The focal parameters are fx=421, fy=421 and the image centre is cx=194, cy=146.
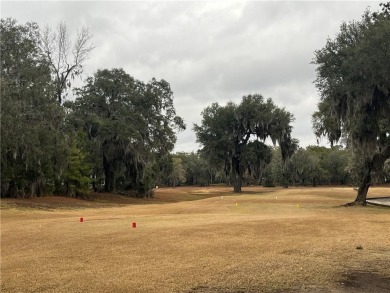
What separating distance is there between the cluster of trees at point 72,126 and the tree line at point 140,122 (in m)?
0.09

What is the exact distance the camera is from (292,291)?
265 inches

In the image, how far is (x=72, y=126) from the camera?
39.7 m

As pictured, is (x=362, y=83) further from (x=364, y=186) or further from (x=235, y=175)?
(x=235, y=175)

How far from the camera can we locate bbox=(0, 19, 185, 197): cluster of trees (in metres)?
30.9

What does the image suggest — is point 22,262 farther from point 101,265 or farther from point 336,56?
point 336,56

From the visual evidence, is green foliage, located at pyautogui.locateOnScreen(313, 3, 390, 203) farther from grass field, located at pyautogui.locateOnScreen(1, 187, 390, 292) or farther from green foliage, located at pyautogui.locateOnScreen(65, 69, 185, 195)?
green foliage, located at pyautogui.locateOnScreen(65, 69, 185, 195)

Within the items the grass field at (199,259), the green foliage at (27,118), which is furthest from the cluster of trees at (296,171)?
the grass field at (199,259)

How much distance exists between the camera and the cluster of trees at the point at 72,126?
101 feet

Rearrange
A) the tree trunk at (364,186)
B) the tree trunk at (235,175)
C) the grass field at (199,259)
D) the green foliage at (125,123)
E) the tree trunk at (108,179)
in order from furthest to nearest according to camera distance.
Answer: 1. the tree trunk at (235,175)
2. the tree trunk at (108,179)
3. the green foliage at (125,123)
4. the tree trunk at (364,186)
5. the grass field at (199,259)

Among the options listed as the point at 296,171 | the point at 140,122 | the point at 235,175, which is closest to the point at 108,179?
the point at 140,122

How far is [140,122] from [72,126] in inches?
306

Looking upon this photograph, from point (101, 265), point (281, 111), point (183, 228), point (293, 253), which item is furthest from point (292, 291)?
point (281, 111)

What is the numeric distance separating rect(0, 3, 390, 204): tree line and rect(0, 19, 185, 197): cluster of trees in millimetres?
93

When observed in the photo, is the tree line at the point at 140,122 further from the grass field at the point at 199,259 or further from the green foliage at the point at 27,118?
the grass field at the point at 199,259
